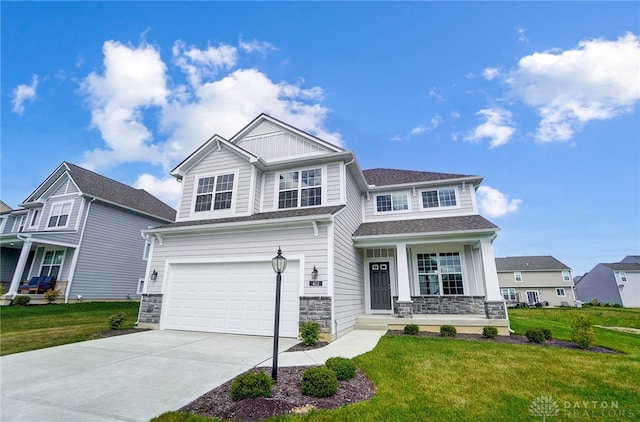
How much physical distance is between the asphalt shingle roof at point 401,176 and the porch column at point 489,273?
3.92 metres

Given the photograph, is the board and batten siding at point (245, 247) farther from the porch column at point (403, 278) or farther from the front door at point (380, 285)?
the front door at point (380, 285)

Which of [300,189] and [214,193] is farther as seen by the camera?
[214,193]

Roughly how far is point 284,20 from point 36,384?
14462 mm

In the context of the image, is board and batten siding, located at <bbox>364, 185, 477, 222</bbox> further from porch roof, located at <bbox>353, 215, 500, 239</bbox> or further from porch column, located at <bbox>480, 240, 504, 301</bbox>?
porch column, located at <bbox>480, 240, 504, 301</bbox>

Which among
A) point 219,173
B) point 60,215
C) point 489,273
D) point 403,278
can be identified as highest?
point 219,173

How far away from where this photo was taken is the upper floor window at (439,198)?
12.5 meters

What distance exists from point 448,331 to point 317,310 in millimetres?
4361

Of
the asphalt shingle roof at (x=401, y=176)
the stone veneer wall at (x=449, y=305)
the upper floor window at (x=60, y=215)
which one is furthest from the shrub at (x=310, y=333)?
the upper floor window at (x=60, y=215)

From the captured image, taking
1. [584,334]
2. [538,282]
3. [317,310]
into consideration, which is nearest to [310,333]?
[317,310]

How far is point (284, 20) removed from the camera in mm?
12500

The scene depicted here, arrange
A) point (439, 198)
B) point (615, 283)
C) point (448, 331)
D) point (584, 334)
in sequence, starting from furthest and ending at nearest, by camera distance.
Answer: point (615, 283), point (439, 198), point (448, 331), point (584, 334)

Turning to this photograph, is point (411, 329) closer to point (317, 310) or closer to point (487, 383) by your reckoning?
point (317, 310)

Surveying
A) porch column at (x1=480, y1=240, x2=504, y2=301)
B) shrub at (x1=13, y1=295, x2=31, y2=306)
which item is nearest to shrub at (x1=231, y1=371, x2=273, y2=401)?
porch column at (x1=480, y1=240, x2=504, y2=301)

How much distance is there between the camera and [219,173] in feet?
35.9
